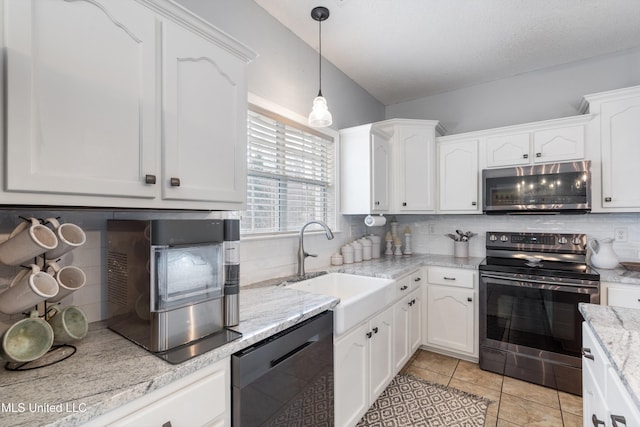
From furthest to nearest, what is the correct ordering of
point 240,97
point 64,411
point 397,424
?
point 397,424, point 240,97, point 64,411

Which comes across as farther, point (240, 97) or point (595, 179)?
point (595, 179)

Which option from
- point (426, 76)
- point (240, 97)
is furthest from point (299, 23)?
point (426, 76)

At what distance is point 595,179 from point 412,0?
2024 mm

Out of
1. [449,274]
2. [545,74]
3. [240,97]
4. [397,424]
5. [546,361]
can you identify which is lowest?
[397,424]

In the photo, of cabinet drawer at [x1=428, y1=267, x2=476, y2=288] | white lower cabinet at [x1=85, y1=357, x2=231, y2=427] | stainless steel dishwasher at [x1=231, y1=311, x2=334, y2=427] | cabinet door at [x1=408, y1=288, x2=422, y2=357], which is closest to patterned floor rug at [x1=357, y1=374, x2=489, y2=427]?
cabinet door at [x1=408, y1=288, x2=422, y2=357]

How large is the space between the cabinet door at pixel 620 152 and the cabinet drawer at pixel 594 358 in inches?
70.2

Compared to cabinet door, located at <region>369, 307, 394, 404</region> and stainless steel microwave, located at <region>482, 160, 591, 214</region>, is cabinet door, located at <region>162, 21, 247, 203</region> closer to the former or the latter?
cabinet door, located at <region>369, 307, 394, 404</region>

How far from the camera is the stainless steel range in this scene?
223cm

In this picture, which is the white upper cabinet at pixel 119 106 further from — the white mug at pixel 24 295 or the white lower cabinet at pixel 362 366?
the white lower cabinet at pixel 362 366

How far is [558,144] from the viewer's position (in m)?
2.59

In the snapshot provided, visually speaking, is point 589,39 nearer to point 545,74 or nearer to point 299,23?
point 545,74

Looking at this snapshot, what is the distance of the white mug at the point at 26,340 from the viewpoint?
0.85 m

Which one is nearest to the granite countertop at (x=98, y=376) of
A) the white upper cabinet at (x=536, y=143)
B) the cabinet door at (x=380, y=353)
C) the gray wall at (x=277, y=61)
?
the cabinet door at (x=380, y=353)

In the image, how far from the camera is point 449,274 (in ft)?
9.14
